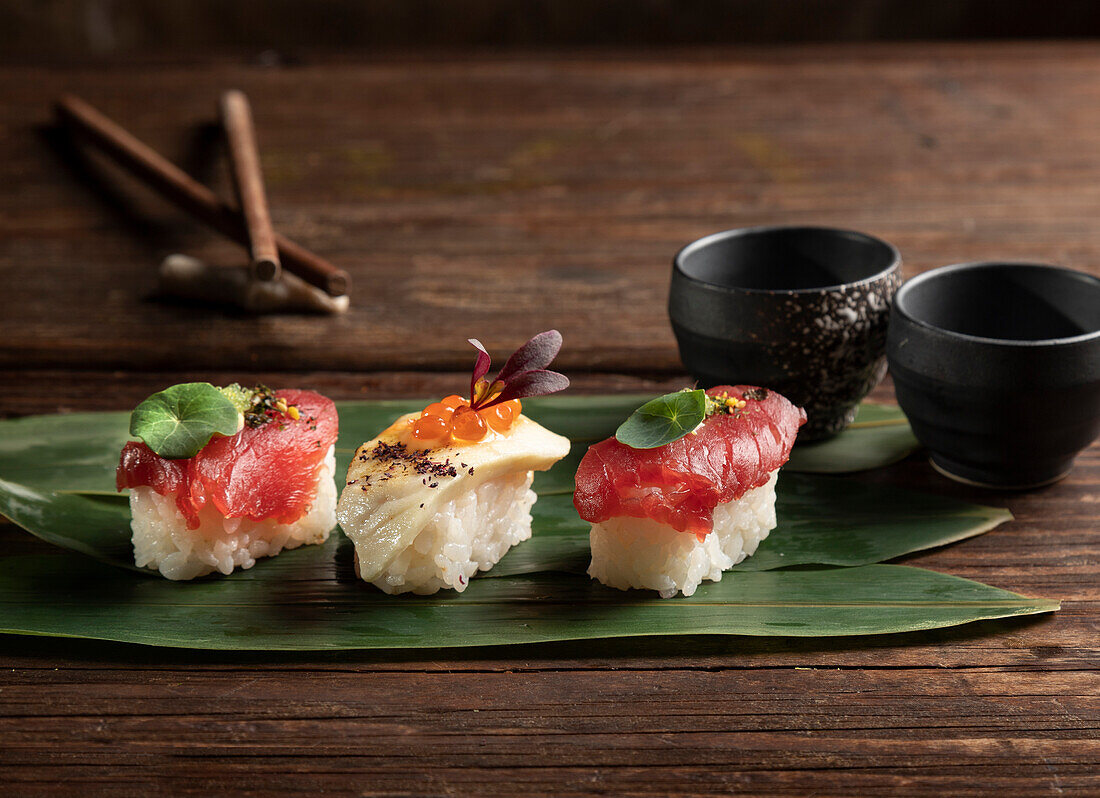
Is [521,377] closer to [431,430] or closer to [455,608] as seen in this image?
[431,430]

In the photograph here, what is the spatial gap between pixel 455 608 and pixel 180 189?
7.40ft

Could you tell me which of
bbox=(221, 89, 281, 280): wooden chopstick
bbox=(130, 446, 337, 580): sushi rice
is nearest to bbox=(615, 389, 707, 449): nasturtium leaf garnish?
bbox=(130, 446, 337, 580): sushi rice

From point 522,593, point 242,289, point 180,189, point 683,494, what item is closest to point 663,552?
point 683,494

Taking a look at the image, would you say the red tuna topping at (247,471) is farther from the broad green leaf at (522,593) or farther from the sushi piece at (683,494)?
the sushi piece at (683,494)

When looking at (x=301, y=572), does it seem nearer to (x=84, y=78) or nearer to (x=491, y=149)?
(x=491, y=149)

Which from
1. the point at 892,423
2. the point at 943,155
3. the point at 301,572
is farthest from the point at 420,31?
the point at 301,572

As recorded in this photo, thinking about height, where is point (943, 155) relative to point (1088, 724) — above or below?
above

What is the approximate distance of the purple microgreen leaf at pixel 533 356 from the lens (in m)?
1.83

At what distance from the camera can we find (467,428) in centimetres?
180

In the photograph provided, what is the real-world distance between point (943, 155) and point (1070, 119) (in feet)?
2.11

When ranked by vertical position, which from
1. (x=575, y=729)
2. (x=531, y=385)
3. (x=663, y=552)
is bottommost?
(x=575, y=729)

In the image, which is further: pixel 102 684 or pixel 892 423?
pixel 892 423

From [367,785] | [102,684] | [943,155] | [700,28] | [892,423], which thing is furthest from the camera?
[700,28]

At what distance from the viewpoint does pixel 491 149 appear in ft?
13.9
